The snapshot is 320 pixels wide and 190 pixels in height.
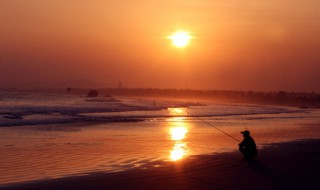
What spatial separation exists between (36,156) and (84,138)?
16.9 ft

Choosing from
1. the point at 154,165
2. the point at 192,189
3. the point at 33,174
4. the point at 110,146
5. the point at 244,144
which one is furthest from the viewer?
the point at 110,146

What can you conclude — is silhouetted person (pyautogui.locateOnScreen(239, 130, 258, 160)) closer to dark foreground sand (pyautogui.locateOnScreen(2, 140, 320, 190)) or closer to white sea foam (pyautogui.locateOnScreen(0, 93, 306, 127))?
dark foreground sand (pyautogui.locateOnScreen(2, 140, 320, 190))

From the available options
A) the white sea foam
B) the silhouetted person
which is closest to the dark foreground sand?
the silhouetted person

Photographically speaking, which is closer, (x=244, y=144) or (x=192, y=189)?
(x=192, y=189)

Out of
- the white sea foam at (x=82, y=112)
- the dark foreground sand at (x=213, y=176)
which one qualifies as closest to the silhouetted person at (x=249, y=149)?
the dark foreground sand at (x=213, y=176)

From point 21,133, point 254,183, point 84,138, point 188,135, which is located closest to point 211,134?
point 188,135

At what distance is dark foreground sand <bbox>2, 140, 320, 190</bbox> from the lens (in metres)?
9.51

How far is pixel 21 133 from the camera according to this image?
1983 centimetres

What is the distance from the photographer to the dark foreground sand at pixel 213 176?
951 centimetres

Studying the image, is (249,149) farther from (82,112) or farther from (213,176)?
(82,112)

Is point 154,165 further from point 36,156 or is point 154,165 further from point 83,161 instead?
point 36,156

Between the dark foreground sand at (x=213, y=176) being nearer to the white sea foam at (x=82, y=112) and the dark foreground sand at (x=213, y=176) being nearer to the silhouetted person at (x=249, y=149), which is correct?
the silhouetted person at (x=249, y=149)

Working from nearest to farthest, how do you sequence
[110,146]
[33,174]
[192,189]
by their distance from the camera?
[192,189], [33,174], [110,146]

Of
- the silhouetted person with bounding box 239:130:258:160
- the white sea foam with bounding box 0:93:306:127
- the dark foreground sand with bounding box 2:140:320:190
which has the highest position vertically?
the white sea foam with bounding box 0:93:306:127
